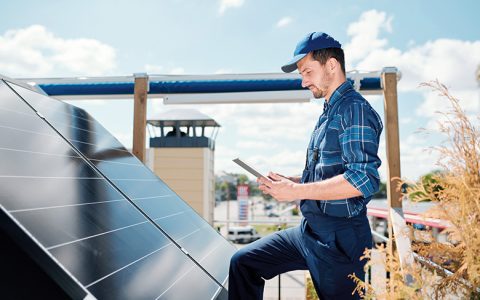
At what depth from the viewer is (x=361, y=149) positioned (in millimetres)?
1942

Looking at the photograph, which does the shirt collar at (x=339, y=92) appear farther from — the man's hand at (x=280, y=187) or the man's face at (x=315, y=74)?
the man's hand at (x=280, y=187)

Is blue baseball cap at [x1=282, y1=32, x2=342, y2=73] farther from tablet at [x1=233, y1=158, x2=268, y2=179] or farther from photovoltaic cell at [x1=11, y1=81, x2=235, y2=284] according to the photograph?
photovoltaic cell at [x1=11, y1=81, x2=235, y2=284]

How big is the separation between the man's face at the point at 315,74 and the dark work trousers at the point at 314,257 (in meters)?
0.73

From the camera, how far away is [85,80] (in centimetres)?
440

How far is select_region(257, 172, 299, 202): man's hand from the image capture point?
2.07 meters

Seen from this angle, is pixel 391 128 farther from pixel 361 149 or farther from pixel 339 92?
pixel 361 149

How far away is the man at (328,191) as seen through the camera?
1.95 m

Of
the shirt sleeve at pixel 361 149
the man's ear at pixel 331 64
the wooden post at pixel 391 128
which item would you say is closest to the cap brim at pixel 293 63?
the man's ear at pixel 331 64

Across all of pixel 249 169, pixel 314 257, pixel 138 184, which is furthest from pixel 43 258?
pixel 138 184

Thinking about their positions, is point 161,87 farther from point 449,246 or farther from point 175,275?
point 449,246

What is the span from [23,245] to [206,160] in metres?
8.17

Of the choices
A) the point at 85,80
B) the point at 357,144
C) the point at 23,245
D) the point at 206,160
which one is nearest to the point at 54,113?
the point at 85,80

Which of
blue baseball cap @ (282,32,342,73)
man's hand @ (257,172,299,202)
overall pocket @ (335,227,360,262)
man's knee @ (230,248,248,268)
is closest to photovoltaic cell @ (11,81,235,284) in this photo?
man's knee @ (230,248,248,268)

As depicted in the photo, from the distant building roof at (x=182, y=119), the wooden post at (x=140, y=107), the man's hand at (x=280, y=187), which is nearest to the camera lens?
the man's hand at (x=280, y=187)
